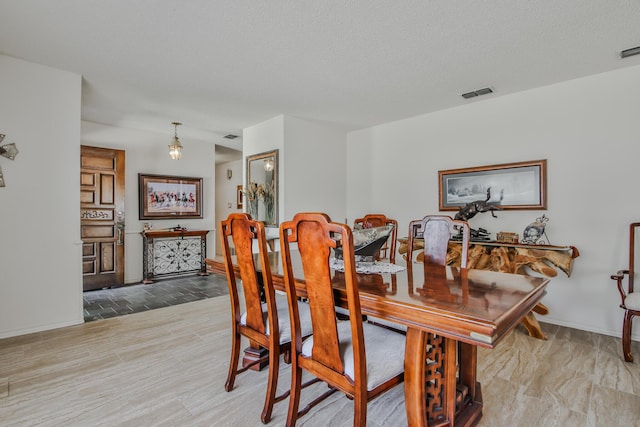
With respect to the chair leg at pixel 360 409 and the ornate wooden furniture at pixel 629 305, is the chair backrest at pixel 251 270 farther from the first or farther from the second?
the ornate wooden furniture at pixel 629 305

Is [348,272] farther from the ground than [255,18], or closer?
closer

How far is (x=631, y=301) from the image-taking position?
242 centimetres

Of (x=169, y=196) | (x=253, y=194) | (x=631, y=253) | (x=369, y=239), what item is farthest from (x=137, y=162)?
(x=631, y=253)

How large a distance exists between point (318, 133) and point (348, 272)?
12.9ft

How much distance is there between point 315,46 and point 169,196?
4.15 meters

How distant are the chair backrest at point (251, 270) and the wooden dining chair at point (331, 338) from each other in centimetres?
19

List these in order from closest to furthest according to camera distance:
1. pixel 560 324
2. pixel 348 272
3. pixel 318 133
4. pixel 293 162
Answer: pixel 348 272
pixel 560 324
pixel 293 162
pixel 318 133

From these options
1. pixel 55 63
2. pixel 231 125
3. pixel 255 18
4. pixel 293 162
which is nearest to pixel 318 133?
pixel 293 162

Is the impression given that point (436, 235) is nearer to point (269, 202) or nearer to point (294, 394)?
point (294, 394)

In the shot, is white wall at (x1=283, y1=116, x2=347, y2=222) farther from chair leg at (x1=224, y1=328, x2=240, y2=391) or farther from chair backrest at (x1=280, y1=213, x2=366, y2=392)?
chair backrest at (x1=280, y1=213, x2=366, y2=392)

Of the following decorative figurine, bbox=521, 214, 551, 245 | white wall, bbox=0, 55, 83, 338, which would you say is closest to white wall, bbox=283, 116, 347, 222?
white wall, bbox=0, 55, 83, 338

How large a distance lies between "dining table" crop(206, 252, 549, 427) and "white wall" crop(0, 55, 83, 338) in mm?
2649

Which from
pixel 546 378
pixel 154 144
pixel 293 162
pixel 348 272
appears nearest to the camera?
pixel 348 272

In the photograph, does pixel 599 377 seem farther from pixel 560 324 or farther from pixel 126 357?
pixel 126 357
